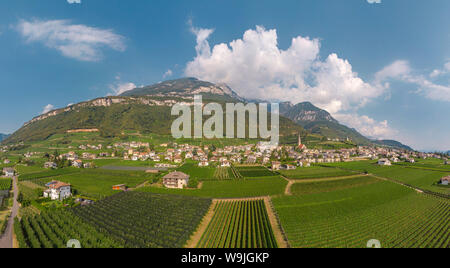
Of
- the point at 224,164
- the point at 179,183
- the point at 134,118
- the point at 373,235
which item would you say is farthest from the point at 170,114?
the point at 373,235

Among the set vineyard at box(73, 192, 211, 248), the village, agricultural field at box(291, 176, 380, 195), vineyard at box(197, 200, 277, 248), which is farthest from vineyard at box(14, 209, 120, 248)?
agricultural field at box(291, 176, 380, 195)

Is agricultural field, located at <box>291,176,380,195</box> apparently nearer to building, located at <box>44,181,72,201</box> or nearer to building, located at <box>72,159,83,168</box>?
building, located at <box>44,181,72,201</box>

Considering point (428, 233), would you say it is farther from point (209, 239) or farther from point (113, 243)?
point (113, 243)

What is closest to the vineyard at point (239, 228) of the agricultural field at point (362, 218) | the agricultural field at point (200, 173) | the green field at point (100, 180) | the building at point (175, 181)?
the agricultural field at point (362, 218)

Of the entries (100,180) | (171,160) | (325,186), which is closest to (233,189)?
(325,186)

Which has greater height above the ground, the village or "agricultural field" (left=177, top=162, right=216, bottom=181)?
the village

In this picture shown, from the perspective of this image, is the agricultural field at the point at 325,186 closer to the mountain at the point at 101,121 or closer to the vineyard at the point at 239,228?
the vineyard at the point at 239,228

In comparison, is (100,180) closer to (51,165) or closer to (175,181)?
(175,181)
